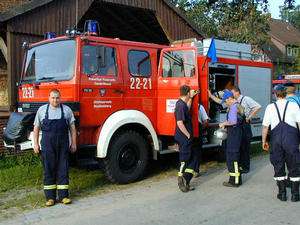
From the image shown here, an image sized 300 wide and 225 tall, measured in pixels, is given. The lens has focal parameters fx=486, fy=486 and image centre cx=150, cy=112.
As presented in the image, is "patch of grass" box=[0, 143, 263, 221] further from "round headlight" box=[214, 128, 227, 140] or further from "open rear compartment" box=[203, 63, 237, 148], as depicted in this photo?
"round headlight" box=[214, 128, 227, 140]

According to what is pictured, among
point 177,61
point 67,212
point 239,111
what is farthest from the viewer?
point 177,61

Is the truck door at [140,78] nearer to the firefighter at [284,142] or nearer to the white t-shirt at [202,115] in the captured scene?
the white t-shirt at [202,115]

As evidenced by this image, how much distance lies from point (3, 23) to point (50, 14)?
4.11 feet

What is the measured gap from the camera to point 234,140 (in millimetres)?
8453

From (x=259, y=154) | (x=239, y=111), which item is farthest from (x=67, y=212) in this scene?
(x=259, y=154)

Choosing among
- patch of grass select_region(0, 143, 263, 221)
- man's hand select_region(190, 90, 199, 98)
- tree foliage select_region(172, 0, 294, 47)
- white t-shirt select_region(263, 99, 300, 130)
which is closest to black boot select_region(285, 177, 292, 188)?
white t-shirt select_region(263, 99, 300, 130)

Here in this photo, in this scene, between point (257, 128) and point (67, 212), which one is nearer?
point (67, 212)

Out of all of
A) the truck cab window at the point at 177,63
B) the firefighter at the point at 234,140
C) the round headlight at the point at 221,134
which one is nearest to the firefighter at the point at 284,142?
the firefighter at the point at 234,140

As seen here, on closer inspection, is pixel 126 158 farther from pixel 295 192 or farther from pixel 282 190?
pixel 295 192

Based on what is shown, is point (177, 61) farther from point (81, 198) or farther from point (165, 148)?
point (81, 198)

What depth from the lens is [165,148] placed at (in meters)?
9.62

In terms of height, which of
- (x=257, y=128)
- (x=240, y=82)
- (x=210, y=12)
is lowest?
(x=257, y=128)

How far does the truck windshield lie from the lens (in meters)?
8.24

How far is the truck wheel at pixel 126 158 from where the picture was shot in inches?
332
